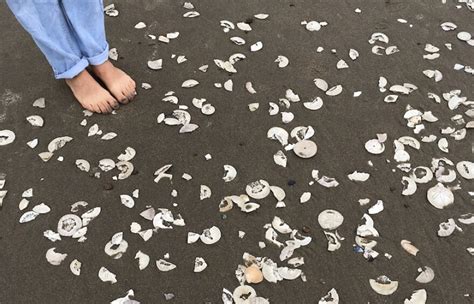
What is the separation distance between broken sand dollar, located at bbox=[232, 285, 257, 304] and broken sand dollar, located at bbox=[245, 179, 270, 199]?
0.28 meters

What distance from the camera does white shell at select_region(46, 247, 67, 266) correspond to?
1360 millimetres

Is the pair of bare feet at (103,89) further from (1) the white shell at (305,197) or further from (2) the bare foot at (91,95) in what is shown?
(1) the white shell at (305,197)

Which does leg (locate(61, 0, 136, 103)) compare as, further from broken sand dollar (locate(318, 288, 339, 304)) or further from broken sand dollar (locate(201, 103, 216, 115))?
broken sand dollar (locate(318, 288, 339, 304))

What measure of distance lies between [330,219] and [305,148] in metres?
0.27

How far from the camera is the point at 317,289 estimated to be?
1.31 meters

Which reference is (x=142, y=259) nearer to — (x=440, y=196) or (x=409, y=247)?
(x=409, y=247)

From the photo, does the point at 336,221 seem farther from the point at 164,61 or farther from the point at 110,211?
the point at 164,61

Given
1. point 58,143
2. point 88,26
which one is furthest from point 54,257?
point 88,26

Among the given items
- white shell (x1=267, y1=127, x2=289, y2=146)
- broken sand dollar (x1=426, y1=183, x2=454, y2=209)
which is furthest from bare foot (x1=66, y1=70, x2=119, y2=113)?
broken sand dollar (x1=426, y1=183, x2=454, y2=209)

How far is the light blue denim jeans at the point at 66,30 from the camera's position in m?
1.53

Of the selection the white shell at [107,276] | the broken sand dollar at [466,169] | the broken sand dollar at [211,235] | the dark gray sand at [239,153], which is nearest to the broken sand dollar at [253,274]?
the dark gray sand at [239,153]

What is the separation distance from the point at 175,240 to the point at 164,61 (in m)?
0.78

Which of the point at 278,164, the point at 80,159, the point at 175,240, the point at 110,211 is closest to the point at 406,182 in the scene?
the point at 278,164

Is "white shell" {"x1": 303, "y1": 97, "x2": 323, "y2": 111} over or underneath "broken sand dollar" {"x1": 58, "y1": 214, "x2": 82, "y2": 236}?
underneath
